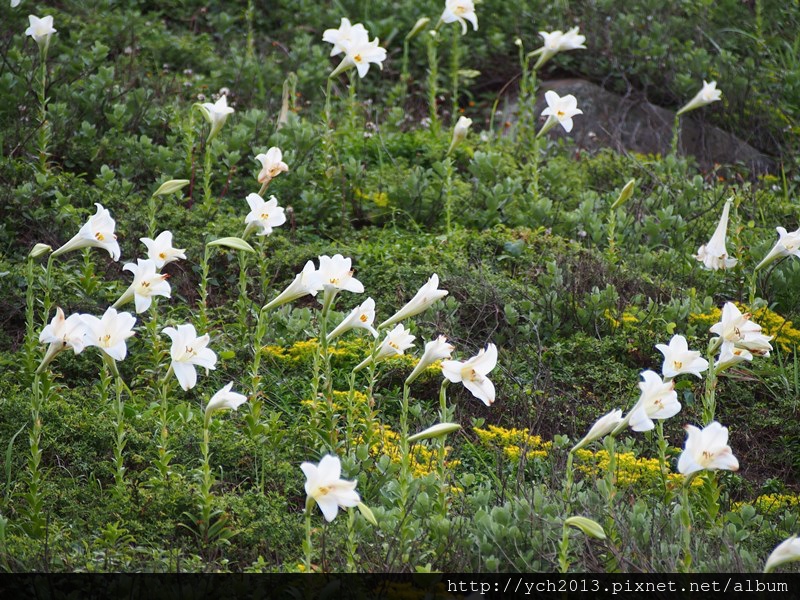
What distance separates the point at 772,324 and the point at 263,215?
2612 mm

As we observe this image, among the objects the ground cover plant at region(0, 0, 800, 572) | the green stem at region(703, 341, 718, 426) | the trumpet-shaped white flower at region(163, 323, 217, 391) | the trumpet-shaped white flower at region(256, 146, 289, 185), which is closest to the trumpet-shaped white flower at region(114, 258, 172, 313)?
the ground cover plant at region(0, 0, 800, 572)

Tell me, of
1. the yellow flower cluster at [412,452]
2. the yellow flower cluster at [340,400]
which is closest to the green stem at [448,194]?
the yellow flower cluster at [340,400]

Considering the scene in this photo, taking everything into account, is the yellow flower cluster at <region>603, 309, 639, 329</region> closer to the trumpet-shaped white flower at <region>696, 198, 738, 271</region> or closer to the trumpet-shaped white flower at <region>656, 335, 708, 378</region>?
the trumpet-shaped white flower at <region>696, 198, 738, 271</region>

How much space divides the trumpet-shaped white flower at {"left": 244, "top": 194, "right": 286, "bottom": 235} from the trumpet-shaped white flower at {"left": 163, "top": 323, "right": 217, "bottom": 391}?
758mm

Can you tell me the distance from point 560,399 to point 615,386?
326 mm

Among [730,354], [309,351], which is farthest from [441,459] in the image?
[309,351]

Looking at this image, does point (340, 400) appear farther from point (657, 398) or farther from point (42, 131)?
point (42, 131)

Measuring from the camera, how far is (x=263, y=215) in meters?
3.79

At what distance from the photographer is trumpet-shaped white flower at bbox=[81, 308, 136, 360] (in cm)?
304

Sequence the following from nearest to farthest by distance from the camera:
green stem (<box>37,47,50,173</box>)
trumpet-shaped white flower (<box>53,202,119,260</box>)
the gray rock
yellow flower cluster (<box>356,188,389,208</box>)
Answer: trumpet-shaped white flower (<box>53,202,119,260</box>) < green stem (<box>37,47,50,173</box>) < yellow flower cluster (<box>356,188,389,208</box>) < the gray rock

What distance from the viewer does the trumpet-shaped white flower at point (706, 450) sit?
2648mm

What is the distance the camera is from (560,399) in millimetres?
4289
